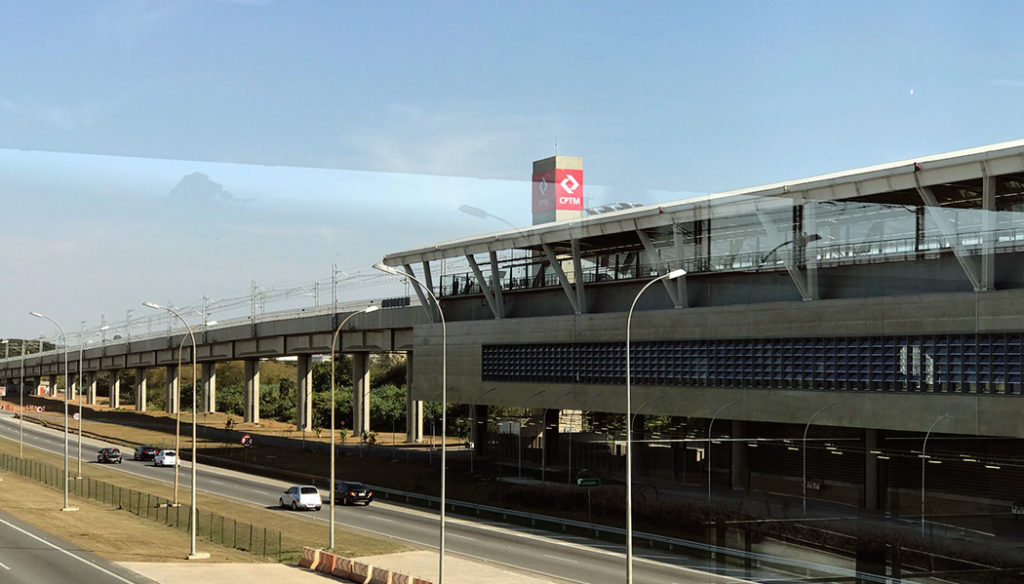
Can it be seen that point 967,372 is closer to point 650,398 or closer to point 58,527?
point 650,398

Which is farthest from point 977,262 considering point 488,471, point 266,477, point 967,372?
point 266,477

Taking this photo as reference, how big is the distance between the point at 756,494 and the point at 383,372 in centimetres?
9775

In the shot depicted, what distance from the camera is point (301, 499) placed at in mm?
56969

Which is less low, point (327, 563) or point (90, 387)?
point (327, 563)

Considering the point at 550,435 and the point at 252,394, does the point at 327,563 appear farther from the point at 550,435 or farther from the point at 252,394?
the point at 252,394

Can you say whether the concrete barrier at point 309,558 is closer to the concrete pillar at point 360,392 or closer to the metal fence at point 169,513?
the metal fence at point 169,513

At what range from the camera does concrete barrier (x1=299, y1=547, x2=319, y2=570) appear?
37.6 m

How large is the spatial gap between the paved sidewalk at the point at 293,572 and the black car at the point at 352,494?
2014cm

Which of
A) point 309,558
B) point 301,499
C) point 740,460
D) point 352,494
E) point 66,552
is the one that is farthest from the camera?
point 352,494

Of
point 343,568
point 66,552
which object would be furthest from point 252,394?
point 343,568

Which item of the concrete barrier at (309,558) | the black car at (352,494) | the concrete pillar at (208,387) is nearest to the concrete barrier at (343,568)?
the concrete barrier at (309,558)

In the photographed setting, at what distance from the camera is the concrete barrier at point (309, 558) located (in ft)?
123

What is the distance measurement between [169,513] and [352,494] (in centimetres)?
1096

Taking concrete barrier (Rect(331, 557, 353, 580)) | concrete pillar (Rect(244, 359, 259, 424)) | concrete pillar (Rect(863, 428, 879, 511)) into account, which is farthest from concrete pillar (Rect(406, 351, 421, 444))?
concrete barrier (Rect(331, 557, 353, 580))
